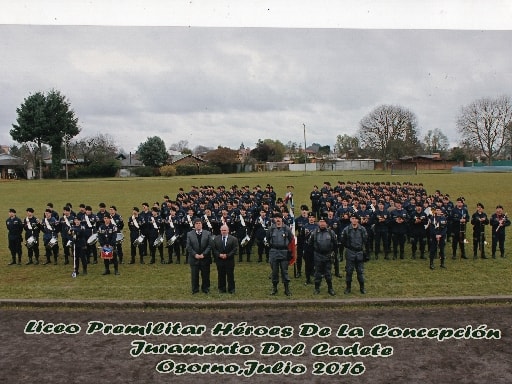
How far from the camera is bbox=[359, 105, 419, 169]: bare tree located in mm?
89250

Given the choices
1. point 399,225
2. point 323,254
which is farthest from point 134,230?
point 399,225

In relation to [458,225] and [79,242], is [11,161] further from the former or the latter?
[458,225]

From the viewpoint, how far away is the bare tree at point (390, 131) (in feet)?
293

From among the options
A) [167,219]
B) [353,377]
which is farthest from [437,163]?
[353,377]

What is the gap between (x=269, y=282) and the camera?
40.6 feet

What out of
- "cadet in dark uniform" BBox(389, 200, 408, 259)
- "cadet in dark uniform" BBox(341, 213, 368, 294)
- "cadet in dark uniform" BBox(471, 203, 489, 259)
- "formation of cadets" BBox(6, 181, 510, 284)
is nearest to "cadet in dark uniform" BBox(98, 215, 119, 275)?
"formation of cadets" BBox(6, 181, 510, 284)

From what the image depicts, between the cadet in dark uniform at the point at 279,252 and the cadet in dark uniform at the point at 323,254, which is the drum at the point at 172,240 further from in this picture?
the cadet in dark uniform at the point at 323,254

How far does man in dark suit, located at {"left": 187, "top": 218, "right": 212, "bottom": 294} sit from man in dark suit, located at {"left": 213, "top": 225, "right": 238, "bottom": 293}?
0.85ft

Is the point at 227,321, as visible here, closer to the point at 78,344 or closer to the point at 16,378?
the point at 78,344

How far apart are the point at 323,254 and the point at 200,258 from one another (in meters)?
2.94

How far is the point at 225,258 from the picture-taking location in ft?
37.2

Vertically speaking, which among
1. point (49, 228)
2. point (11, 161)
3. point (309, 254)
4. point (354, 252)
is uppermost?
point (11, 161)

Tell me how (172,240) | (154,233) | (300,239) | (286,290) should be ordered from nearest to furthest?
(286,290) → (300,239) → (172,240) → (154,233)

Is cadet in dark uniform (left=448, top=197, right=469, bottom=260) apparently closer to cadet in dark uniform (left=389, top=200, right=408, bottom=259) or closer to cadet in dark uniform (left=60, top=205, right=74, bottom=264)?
cadet in dark uniform (left=389, top=200, right=408, bottom=259)
